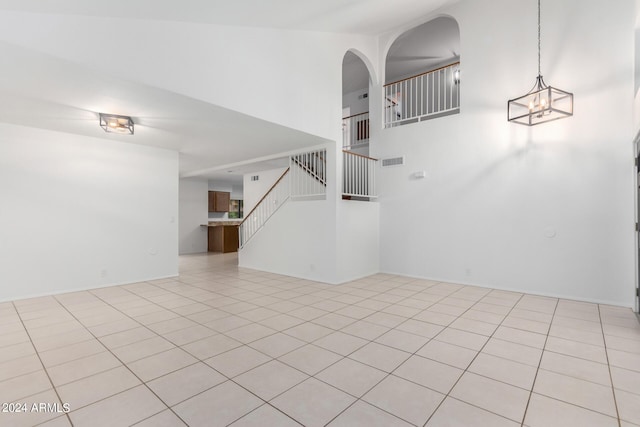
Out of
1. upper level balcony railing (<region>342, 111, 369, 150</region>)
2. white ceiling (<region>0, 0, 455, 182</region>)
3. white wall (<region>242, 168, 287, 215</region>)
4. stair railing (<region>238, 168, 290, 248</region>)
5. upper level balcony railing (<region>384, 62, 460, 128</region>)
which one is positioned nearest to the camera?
white ceiling (<region>0, 0, 455, 182</region>)

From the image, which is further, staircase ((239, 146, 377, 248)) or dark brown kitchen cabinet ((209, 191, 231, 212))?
dark brown kitchen cabinet ((209, 191, 231, 212))

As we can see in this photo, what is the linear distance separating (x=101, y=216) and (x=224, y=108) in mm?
3434

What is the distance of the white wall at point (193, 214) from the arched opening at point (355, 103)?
217 inches

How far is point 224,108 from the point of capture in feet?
12.5

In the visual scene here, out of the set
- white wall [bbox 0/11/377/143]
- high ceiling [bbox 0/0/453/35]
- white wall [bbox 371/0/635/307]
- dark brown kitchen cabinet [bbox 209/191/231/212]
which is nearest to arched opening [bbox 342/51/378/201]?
white wall [bbox 371/0/635/307]

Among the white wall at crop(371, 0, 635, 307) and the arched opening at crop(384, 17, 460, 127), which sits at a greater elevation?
the arched opening at crop(384, 17, 460, 127)

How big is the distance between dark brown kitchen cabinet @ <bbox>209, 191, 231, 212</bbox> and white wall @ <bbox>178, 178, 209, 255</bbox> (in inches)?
13.0

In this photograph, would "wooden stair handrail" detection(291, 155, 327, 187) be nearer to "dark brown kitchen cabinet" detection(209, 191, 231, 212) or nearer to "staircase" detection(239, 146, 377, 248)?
"staircase" detection(239, 146, 377, 248)

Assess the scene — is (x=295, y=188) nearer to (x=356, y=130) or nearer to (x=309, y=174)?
(x=309, y=174)

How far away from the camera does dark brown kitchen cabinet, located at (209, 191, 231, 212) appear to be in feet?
36.6

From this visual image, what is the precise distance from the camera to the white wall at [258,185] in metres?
8.92

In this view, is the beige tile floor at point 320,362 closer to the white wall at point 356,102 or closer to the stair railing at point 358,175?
the stair railing at point 358,175

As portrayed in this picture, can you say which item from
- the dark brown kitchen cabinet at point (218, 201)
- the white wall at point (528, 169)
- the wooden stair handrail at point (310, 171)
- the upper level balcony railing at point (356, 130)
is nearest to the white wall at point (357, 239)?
the white wall at point (528, 169)

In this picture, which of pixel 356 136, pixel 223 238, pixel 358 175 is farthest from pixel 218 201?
pixel 358 175
